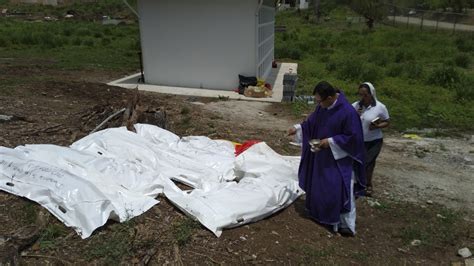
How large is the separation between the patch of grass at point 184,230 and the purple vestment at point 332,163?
132 centimetres

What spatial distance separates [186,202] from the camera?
429 centimetres

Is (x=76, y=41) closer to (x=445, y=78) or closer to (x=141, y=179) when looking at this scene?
(x=445, y=78)

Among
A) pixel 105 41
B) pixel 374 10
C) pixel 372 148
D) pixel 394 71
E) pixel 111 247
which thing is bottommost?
pixel 394 71

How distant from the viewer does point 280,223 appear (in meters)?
4.44

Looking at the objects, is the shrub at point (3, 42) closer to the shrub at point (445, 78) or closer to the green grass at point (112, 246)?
the shrub at point (445, 78)

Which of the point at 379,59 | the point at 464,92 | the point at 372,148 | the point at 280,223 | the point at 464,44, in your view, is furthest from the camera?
the point at 464,44

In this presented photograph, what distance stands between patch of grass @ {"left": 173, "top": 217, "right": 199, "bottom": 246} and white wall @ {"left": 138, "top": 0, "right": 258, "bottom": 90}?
306 inches

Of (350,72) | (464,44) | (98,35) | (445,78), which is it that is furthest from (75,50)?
(464,44)

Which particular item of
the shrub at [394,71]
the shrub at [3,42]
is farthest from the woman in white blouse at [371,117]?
the shrub at [3,42]

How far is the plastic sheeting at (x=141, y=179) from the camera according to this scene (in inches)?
157

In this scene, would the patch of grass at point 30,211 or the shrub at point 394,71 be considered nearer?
the patch of grass at point 30,211

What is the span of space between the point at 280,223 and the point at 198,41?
26.4 ft

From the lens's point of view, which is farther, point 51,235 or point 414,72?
point 414,72

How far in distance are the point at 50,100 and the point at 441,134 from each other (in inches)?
310
